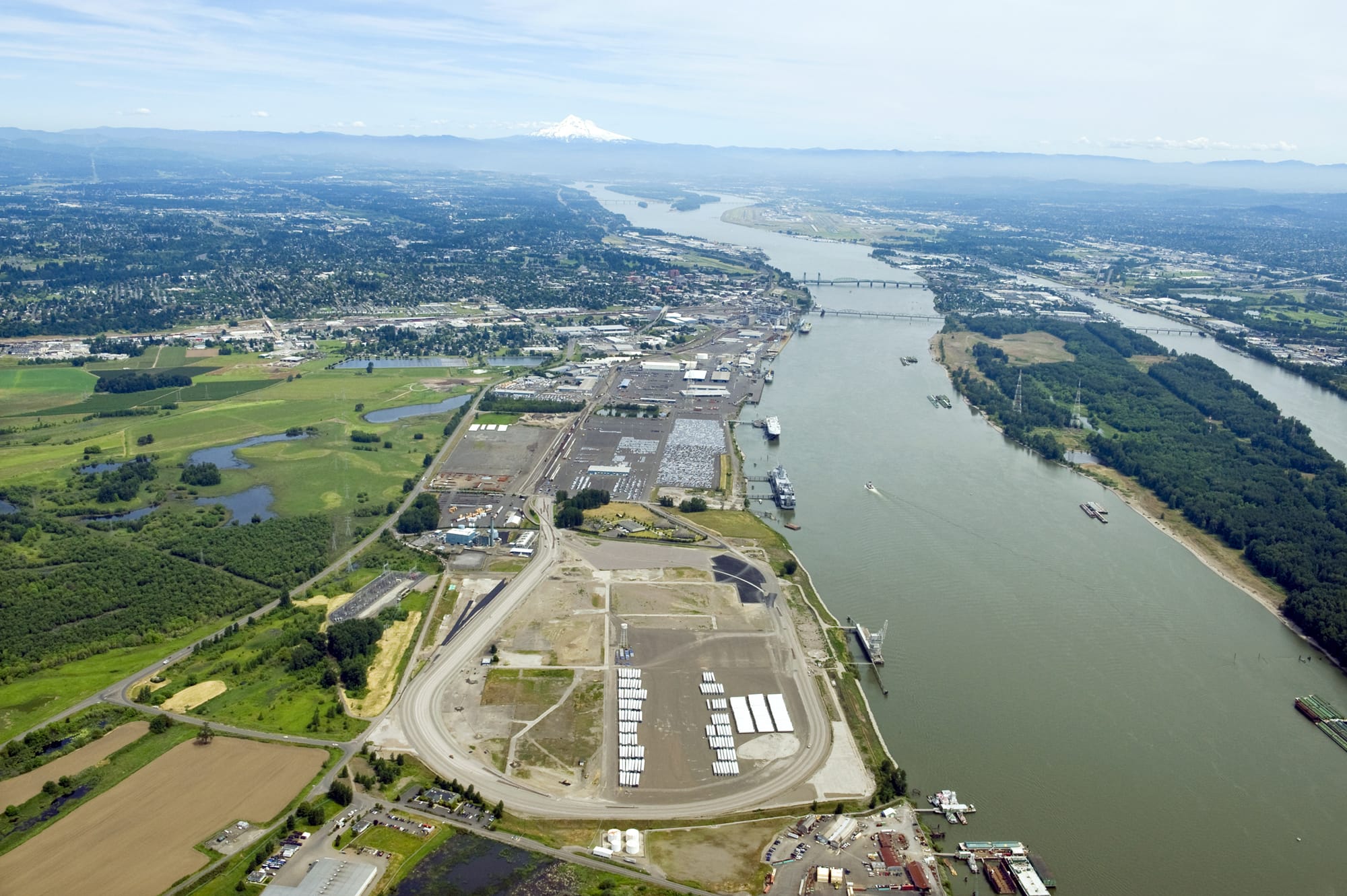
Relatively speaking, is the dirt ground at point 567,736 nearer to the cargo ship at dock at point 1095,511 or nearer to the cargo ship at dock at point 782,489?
the cargo ship at dock at point 782,489

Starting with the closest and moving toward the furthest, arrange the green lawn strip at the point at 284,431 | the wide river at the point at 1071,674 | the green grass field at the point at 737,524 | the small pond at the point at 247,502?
1. the wide river at the point at 1071,674
2. the green grass field at the point at 737,524
3. the small pond at the point at 247,502
4. the green lawn strip at the point at 284,431

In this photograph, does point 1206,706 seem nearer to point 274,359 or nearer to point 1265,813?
point 1265,813

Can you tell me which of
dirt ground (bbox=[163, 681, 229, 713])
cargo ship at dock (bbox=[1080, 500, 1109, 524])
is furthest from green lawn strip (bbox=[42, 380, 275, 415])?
cargo ship at dock (bbox=[1080, 500, 1109, 524])

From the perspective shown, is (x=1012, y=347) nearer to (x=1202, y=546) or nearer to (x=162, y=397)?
(x=1202, y=546)

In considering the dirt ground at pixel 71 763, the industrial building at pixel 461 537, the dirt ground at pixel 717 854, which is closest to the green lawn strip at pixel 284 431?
the industrial building at pixel 461 537

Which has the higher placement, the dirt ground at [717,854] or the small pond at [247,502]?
the small pond at [247,502]

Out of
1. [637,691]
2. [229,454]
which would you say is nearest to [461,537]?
[637,691]
